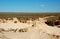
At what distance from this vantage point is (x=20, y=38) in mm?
5555

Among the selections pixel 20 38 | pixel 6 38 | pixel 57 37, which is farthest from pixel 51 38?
pixel 6 38

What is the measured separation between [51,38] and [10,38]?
6.30ft

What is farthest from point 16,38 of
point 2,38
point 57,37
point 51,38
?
point 57,37

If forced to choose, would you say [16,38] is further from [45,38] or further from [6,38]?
[45,38]

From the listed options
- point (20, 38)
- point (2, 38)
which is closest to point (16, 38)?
point (20, 38)

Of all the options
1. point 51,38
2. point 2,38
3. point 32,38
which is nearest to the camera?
point 2,38

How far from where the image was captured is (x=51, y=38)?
21.1ft

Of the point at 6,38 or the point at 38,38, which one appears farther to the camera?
the point at 38,38

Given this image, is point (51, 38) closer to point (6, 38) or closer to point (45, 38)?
point (45, 38)

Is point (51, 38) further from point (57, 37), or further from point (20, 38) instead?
point (20, 38)

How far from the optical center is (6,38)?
212 inches

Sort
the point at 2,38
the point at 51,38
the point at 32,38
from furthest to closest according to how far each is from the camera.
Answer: the point at 51,38 < the point at 32,38 < the point at 2,38

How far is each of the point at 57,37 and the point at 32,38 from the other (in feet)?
4.88

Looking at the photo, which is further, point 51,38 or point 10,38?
point 51,38
